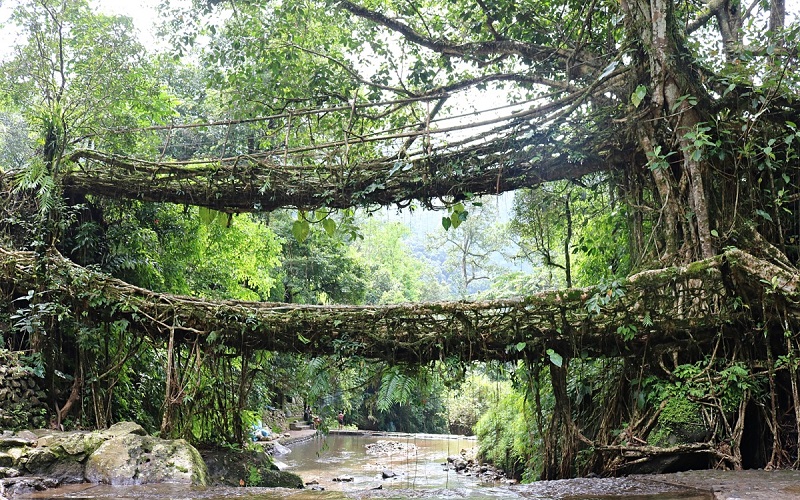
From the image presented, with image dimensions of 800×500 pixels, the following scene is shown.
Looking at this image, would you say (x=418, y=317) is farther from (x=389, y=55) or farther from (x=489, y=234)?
(x=489, y=234)

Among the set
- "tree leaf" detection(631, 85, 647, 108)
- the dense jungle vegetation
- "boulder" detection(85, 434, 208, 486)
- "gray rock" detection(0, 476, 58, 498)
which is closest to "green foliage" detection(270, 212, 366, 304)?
the dense jungle vegetation

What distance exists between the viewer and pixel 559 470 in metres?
5.85

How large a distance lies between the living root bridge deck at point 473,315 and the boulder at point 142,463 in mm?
Answer: 1423

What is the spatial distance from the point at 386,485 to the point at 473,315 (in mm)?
5433

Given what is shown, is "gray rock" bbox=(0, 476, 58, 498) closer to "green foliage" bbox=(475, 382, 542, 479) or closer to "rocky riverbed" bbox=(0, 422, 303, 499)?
"rocky riverbed" bbox=(0, 422, 303, 499)

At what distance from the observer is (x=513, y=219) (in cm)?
1120

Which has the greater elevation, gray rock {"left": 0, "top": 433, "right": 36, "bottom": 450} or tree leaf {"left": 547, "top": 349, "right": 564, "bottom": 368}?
tree leaf {"left": 547, "top": 349, "right": 564, "bottom": 368}

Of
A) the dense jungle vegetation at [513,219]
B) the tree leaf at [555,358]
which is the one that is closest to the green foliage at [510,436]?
the dense jungle vegetation at [513,219]

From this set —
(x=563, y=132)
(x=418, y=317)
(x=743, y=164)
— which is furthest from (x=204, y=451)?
(x=743, y=164)

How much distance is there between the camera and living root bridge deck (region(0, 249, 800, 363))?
5.26 metres

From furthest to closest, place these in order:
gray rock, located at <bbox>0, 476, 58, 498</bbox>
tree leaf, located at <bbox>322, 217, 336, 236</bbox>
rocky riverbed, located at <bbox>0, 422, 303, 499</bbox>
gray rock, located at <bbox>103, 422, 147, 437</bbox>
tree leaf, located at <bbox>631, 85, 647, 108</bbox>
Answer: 1. tree leaf, located at <bbox>322, 217, 336, 236</bbox>
2. tree leaf, located at <bbox>631, 85, 647, 108</bbox>
3. gray rock, located at <bbox>103, 422, 147, 437</bbox>
4. rocky riverbed, located at <bbox>0, 422, 303, 499</bbox>
5. gray rock, located at <bbox>0, 476, 58, 498</bbox>

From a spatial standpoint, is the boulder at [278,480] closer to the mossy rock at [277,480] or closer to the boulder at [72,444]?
the mossy rock at [277,480]

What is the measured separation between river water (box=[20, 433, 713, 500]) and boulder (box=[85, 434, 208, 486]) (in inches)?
8.3

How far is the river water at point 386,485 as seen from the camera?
433 cm
